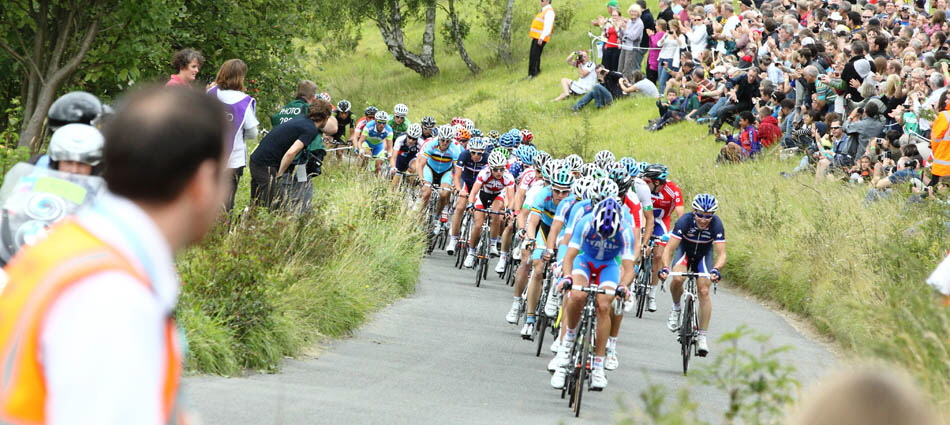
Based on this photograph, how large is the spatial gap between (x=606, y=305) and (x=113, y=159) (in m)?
9.45

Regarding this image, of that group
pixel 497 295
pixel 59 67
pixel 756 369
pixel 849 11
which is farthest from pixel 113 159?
pixel 849 11

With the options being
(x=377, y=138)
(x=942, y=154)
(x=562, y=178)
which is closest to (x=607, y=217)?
(x=562, y=178)

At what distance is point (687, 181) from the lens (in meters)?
25.4

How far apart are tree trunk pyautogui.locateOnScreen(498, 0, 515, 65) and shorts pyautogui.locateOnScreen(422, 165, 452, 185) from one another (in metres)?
25.7

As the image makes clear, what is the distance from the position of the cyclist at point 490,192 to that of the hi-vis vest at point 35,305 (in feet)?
58.0

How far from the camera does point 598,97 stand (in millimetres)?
36281

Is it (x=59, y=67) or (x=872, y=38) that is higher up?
(x=872, y=38)

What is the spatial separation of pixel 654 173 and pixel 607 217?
570 cm

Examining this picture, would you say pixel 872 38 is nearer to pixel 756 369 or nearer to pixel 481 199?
pixel 481 199

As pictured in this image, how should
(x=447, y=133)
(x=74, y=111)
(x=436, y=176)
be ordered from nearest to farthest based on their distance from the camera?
(x=74, y=111) < (x=447, y=133) < (x=436, y=176)

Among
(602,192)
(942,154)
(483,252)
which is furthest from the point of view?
(483,252)

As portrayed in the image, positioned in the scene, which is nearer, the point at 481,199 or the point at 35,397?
the point at 35,397

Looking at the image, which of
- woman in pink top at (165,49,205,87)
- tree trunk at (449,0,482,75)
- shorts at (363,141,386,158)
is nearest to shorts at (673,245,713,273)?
woman in pink top at (165,49,205,87)

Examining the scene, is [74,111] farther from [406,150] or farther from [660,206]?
[406,150]
